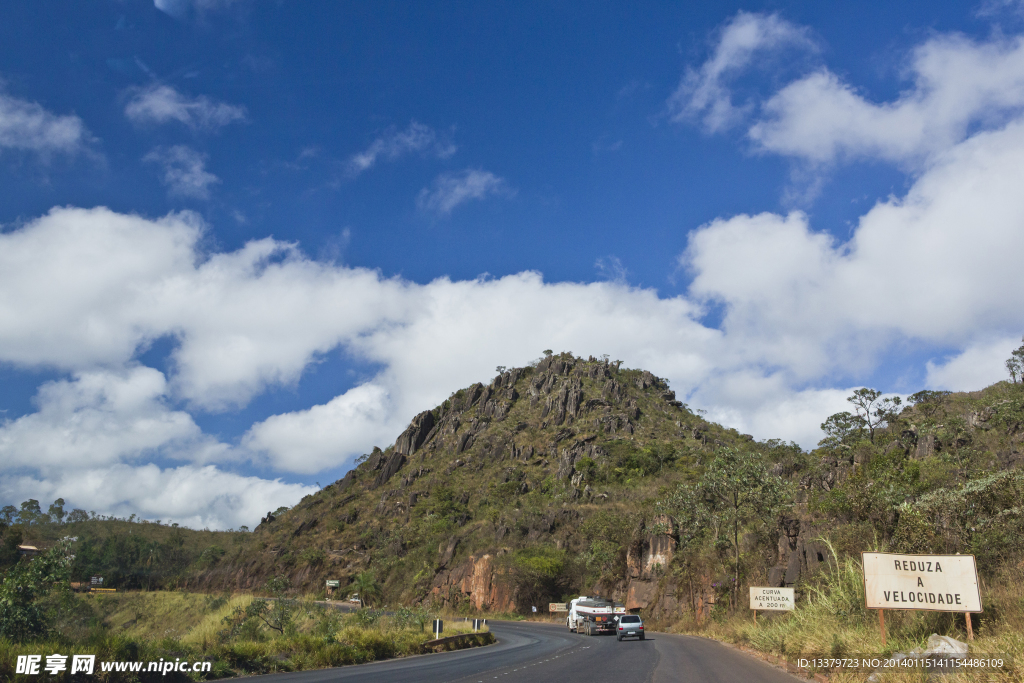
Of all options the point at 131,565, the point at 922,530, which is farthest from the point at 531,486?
the point at 922,530

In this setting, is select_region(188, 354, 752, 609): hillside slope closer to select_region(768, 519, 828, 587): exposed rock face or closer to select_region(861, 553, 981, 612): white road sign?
select_region(768, 519, 828, 587): exposed rock face

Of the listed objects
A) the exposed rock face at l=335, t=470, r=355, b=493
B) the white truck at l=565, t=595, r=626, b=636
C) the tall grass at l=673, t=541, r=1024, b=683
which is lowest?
the white truck at l=565, t=595, r=626, b=636

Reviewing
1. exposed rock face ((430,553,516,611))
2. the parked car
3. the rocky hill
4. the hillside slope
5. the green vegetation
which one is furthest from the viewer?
the hillside slope

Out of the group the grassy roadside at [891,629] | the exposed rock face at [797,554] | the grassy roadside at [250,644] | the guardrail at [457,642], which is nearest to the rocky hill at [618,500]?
the exposed rock face at [797,554]

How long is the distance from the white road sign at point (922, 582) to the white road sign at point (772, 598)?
1089 cm

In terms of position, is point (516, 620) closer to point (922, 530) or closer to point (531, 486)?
point (531, 486)

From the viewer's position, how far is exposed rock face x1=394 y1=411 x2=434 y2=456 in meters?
149

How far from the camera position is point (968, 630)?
1206 centimetres

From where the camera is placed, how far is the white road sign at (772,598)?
23422mm

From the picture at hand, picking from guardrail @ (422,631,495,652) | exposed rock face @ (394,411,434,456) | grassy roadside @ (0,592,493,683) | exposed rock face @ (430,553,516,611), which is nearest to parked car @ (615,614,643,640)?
guardrail @ (422,631,495,652)

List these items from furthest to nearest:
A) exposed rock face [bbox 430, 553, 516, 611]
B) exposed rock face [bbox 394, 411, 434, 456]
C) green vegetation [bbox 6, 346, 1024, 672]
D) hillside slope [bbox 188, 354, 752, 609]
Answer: exposed rock face [bbox 394, 411, 434, 456], hillside slope [bbox 188, 354, 752, 609], exposed rock face [bbox 430, 553, 516, 611], green vegetation [bbox 6, 346, 1024, 672]

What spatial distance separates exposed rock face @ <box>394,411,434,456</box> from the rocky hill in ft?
1.61

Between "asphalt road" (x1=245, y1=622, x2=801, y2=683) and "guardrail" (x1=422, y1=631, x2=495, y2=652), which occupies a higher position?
"asphalt road" (x1=245, y1=622, x2=801, y2=683)

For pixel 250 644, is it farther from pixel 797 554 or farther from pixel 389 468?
pixel 389 468
